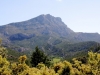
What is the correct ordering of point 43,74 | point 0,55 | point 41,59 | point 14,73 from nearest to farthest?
point 43,74 → point 0,55 → point 14,73 → point 41,59

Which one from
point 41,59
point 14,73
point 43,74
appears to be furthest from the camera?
point 41,59

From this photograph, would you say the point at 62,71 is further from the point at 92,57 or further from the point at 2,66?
the point at 2,66

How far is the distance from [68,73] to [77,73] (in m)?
1.48

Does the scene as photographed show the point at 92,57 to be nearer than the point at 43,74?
No

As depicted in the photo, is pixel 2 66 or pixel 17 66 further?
pixel 17 66

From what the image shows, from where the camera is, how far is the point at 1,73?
93.1 ft

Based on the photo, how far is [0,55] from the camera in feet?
91.8

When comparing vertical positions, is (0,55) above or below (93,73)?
above

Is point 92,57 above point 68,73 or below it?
above

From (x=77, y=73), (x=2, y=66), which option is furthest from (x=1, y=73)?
(x=77, y=73)

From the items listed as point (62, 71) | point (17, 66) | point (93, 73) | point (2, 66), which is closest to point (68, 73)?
point (62, 71)

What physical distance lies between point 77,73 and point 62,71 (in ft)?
7.96

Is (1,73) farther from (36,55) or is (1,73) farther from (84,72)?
(36,55)

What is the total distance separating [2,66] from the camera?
94.4ft
